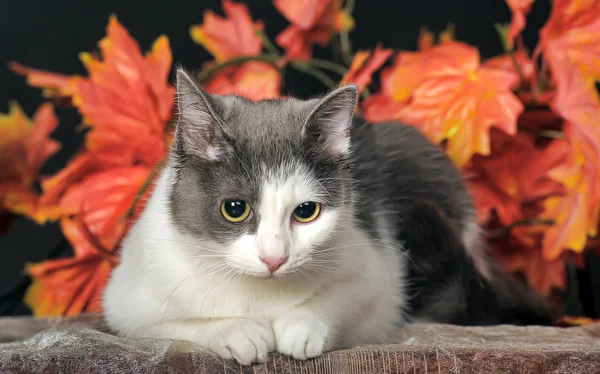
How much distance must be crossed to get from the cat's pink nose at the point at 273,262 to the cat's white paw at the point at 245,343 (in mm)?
78

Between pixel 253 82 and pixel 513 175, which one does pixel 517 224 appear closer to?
pixel 513 175

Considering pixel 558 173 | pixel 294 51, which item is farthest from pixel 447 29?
pixel 558 173

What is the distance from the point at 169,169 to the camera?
98 cm

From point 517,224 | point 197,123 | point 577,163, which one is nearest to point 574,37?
point 577,163

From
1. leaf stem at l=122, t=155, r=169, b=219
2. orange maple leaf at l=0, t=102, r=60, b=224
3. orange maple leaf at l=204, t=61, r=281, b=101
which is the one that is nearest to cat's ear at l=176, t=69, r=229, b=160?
leaf stem at l=122, t=155, r=169, b=219

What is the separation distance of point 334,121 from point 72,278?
0.73 metres

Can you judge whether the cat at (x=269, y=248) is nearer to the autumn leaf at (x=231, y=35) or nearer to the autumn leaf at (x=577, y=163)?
the autumn leaf at (x=577, y=163)

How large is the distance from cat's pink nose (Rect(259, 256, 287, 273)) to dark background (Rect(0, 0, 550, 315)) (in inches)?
39.5

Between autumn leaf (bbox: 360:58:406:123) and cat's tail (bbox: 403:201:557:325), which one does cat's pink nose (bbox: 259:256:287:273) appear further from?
autumn leaf (bbox: 360:58:406:123)

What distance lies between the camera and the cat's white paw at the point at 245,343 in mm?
783

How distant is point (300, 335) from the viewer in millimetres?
818

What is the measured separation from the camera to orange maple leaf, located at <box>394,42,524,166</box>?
1.21 m

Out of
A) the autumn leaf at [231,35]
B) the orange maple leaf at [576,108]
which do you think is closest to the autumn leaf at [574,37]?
the orange maple leaf at [576,108]

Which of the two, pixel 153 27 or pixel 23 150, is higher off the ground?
pixel 153 27
